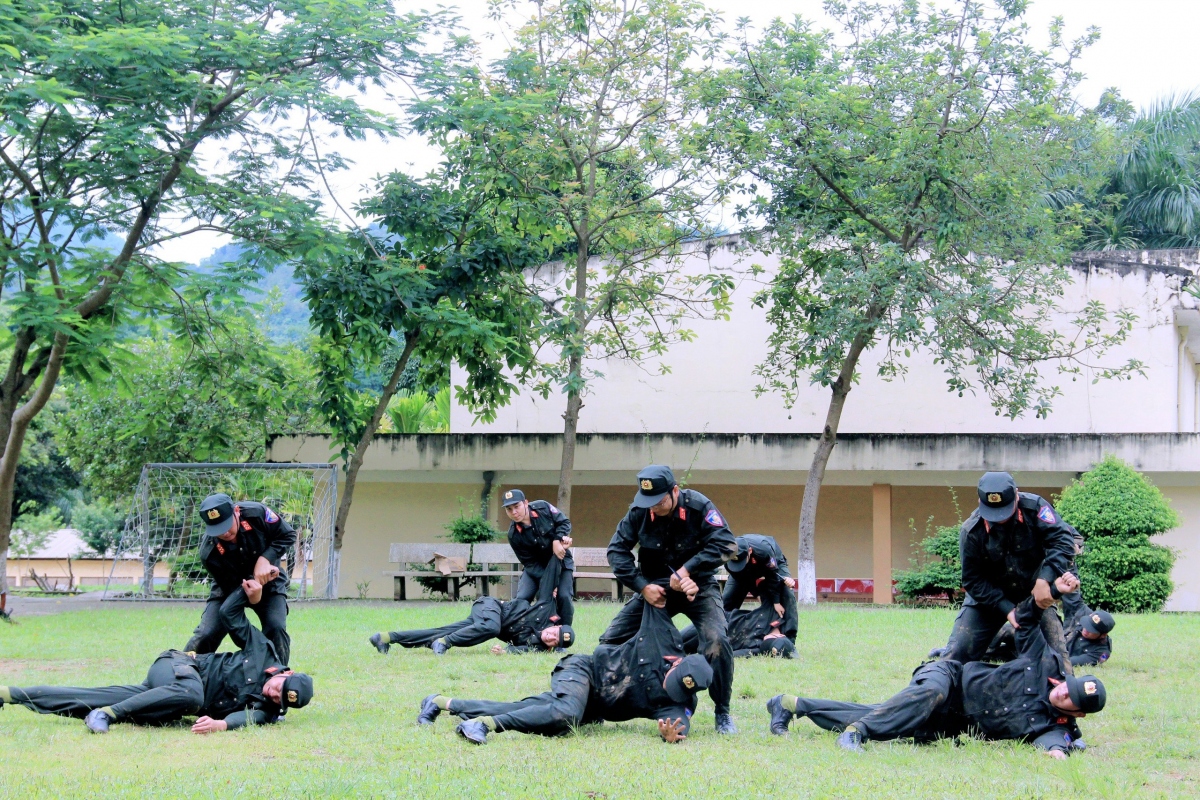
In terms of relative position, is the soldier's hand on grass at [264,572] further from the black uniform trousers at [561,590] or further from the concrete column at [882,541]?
the concrete column at [882,541]

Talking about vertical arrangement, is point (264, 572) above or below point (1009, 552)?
below

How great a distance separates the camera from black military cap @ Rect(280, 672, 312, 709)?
766 centimetres

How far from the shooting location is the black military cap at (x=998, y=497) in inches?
296

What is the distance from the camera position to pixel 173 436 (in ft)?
85.7

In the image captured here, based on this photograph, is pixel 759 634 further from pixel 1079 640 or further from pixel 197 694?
pixel 197 694

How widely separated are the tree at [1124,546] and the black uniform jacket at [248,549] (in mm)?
13201

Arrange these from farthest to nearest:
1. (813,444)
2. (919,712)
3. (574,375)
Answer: (813,444) < (574,375) < (919,712)

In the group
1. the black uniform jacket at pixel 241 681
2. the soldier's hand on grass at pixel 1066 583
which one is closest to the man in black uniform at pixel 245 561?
the black uniform jacket at pixel 241 681

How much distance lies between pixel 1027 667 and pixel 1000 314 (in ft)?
38.5

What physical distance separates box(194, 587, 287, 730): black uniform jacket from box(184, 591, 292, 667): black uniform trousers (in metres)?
0.64

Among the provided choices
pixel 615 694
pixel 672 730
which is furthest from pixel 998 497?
pixel 615 694

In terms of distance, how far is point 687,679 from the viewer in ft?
23.6

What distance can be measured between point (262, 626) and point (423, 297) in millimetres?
10761

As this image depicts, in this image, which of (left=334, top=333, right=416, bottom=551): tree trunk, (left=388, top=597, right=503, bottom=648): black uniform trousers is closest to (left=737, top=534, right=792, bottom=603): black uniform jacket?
(left=388, top=597, right=503, bottom=648): black uniform trousers
